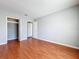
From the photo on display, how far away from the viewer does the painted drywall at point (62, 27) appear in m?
3.63

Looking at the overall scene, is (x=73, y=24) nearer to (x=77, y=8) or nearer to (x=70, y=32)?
(x=70, y=32)

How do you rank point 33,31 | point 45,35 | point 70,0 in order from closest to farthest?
point 70,0
point 45,35
point 33,31

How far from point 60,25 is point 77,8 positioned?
135 cm

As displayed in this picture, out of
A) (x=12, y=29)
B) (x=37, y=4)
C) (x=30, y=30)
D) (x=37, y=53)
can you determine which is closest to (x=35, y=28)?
(x=30, y=30)

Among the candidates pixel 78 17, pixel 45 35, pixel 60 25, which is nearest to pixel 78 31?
pixel 78 17

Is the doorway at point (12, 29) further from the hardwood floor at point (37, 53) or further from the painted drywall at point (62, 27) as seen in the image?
the painted drywall at point (62, 27)

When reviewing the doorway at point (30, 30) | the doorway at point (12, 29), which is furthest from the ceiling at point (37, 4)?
the doorway at point (30, 30)

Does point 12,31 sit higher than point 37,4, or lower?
lower

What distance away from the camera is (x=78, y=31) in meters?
3.52

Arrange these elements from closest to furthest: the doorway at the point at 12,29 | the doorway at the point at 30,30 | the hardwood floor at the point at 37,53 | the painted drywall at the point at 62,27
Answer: the hardwood floor at the point at 37,53, the painted drywall at the point at 62,27, the doorway at the point at 12,29, the doorway at the point at 30,30

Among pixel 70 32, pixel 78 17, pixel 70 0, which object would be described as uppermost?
pixel 70 0

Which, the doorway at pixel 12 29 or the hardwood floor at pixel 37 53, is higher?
the doorway at pixel 12 29

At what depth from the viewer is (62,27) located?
4148mm

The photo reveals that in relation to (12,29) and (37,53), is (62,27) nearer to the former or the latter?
(37,53)
